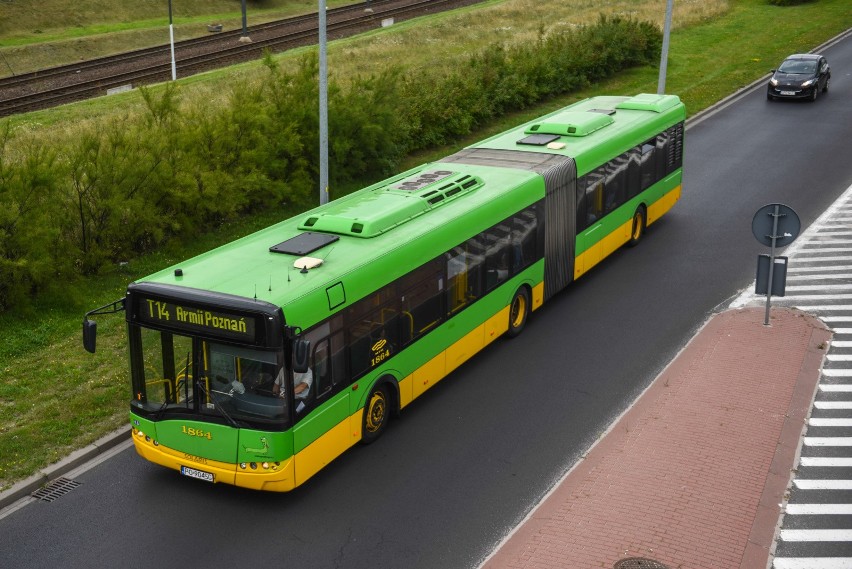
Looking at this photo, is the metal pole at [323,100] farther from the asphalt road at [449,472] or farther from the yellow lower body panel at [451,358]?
the asphalt road at [449,472]

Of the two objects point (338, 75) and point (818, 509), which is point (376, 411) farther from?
point (338, 75)

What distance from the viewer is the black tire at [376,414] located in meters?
13.6

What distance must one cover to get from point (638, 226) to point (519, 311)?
18.4 ft

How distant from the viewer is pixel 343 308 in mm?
12664

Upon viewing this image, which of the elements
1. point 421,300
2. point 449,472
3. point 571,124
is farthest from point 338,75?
point 449,472

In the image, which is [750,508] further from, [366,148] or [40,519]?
[366,148]

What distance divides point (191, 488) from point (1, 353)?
5.35 metres

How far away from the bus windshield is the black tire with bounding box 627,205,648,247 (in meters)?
12.0

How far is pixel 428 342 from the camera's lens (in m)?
14.7

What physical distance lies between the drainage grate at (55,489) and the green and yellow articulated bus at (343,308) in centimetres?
121

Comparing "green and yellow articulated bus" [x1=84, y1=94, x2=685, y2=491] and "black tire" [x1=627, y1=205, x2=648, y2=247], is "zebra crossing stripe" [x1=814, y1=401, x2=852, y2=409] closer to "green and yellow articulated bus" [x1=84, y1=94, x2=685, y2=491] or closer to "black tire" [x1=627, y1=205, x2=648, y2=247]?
"green and yellow articulated bus" [x1=84, y1=94, x2=685, y2=491]

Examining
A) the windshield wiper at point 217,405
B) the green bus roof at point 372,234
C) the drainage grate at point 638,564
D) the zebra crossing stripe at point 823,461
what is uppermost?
the green bus roof at point 372,234

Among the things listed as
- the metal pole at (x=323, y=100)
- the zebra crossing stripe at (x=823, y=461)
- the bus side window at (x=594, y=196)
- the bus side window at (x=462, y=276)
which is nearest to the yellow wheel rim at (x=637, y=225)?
the bus side window at (x=594, y=196)

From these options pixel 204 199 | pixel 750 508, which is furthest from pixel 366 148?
pixel 750 508
